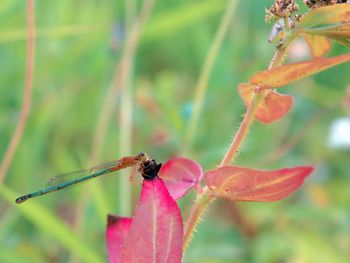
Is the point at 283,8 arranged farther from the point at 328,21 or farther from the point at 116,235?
the point at 116,235

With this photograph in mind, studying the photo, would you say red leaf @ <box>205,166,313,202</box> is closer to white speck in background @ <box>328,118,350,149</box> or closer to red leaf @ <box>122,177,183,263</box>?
red leaf @ <box>122,177,183,263</box>

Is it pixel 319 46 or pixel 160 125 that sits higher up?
pixel 160 125

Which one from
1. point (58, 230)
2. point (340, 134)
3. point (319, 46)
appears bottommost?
point (319, 46)

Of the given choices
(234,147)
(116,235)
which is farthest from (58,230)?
(234,147)

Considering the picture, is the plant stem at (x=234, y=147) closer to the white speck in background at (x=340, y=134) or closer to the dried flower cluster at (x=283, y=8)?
the dried flower cluster at (x=283, y=8)

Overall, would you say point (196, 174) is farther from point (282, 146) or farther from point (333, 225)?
point (282, 146)

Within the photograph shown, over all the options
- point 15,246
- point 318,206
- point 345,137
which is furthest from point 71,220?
point 345,137
